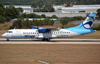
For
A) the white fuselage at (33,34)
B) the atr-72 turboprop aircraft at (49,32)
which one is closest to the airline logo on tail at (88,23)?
the atr-72 turboprop aircraft at (49,32)

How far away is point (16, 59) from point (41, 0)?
6236 inches

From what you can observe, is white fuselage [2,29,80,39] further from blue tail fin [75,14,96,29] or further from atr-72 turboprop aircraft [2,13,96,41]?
blue tail fin [75,14,96,29]

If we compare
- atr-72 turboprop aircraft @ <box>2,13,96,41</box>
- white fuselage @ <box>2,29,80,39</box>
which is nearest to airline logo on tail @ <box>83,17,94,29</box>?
atr-72 turboprop aircraft @ <box>2,13,96,41</box>

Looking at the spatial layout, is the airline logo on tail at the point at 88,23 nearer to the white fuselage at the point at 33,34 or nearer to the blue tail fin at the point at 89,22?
the blue tail fin at the point at 89,22

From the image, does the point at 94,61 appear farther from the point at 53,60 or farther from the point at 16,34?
the point at 16,34

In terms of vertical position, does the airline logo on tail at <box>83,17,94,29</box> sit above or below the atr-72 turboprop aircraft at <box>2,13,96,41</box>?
above

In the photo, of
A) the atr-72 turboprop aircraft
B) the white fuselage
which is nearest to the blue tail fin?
the atr-72 turboprop aircraft

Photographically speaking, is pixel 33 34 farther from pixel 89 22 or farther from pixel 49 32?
pixel 89 22

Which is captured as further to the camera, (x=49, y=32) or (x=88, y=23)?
(x=88, y=23)

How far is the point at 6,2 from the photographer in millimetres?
167500

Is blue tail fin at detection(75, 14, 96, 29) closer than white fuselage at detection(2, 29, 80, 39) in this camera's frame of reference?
No

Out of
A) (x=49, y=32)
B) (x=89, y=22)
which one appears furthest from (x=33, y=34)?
(x=89, y=22)

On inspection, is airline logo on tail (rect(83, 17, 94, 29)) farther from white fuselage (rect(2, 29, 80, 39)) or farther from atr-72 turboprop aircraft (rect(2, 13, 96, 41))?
white fuselage (rect(2, 29, 80, 39))

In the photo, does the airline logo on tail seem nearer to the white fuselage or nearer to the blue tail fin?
the blue tail fin
